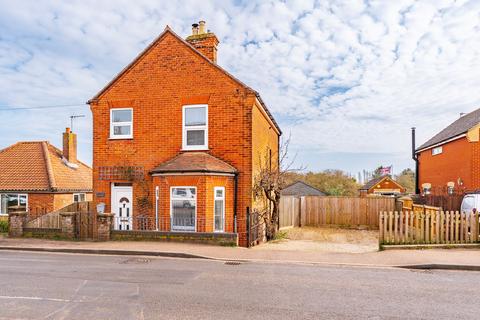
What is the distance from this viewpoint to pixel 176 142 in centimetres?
1436

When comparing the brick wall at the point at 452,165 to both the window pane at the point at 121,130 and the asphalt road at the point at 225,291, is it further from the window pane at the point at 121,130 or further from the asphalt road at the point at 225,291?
the window pane at the point at 121,130

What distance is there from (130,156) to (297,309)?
37.1 ft

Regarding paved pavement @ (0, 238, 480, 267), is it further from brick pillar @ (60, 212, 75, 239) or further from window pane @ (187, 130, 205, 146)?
window pane @ (187, 130, 205, 146)

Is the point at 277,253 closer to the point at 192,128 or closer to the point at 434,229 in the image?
the point at 434,229

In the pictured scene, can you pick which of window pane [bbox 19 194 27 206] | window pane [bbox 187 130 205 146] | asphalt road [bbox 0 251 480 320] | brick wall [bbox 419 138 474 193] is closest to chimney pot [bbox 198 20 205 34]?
window pane [bbox 187 130 205 146]

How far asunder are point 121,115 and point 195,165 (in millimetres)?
5105

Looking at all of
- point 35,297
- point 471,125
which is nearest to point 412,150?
point 471,125

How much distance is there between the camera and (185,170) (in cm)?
1259

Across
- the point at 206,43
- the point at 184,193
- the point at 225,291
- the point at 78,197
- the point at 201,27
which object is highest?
the point at 201,27

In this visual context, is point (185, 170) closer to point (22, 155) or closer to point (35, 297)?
point (35, 297)

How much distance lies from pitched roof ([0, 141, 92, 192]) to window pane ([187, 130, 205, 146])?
1167 centimetres

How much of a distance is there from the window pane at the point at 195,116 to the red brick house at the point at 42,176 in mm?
11454

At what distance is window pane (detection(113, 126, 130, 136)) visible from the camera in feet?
49.6

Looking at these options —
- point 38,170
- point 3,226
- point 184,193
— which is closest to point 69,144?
point 38,170
